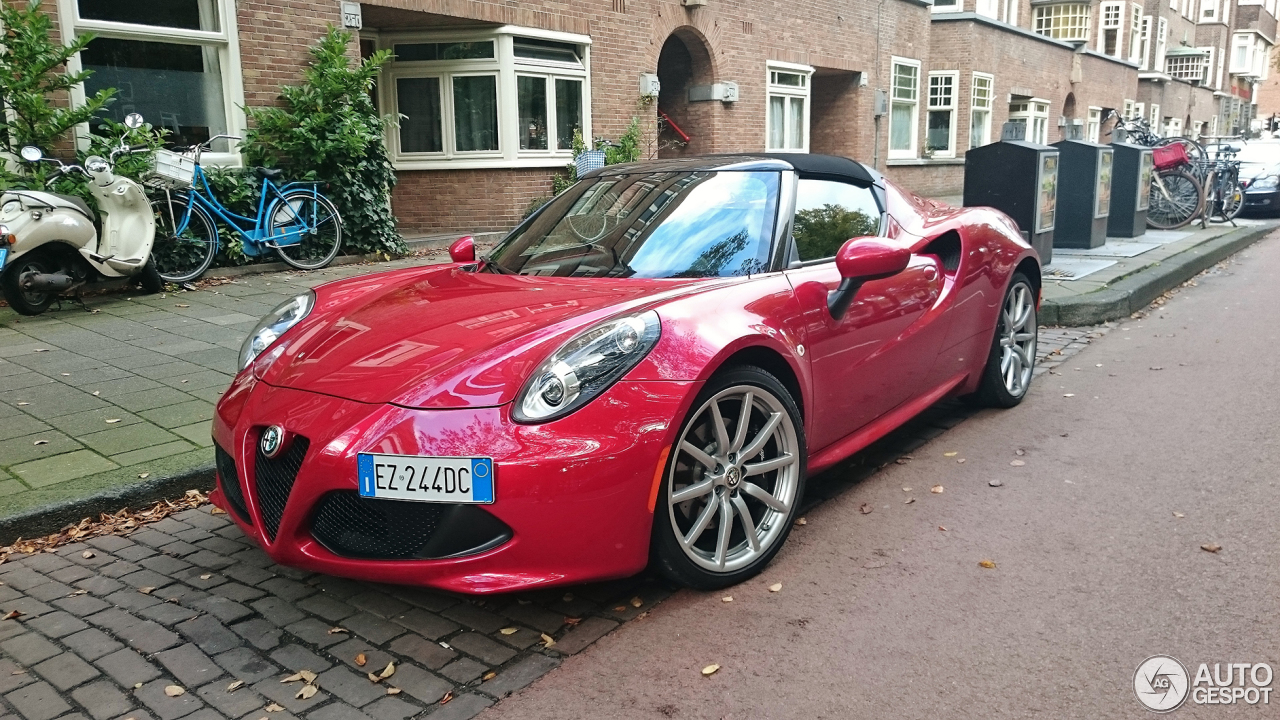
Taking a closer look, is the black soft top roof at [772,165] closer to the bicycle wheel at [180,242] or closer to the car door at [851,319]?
the car door at [851,319]

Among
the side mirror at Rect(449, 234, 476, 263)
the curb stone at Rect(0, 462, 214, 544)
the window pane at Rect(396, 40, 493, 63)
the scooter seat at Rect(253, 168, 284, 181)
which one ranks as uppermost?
the window pane at Rect(396, 40, 493, 63)

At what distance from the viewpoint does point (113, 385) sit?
5461mm

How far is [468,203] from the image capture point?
13.0 m

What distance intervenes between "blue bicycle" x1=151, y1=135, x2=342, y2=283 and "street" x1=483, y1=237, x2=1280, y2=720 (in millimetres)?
7122

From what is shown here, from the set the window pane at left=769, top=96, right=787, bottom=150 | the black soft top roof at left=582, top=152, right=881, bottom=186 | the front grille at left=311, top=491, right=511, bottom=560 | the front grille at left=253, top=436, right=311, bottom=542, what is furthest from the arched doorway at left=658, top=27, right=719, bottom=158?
the front grille at left=311, top=491, right=511, bottom=560

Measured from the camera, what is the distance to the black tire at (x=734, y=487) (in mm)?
A: 2953

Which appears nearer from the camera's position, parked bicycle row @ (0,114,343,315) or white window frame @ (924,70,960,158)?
parked bicycle row @ (0,114,343,315)

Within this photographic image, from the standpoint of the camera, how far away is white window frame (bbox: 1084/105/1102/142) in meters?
33.7

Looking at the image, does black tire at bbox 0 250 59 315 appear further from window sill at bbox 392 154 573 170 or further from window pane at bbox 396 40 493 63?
window pane at bbox 396 40 493 63

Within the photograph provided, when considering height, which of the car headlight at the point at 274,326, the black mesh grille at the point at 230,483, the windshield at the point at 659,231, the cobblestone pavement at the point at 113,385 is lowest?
the cobblestone pavement at the point at 113,385

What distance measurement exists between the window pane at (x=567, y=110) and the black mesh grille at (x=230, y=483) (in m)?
11.0

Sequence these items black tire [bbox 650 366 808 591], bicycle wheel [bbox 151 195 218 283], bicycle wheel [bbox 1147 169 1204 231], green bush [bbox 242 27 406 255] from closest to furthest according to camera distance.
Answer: black tire [bbox 650 366 808 591] → bicycle wheel [bbox 151 195 218 283] → green bush [bbox 242 27 406 255] → bicycle wheel [bbox 1147 169 1204 231]

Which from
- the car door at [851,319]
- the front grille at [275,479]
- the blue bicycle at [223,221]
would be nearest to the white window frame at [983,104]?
the blue bicycle at [223,221]
